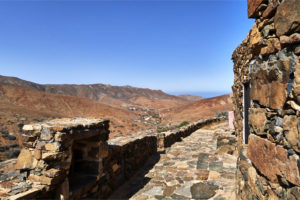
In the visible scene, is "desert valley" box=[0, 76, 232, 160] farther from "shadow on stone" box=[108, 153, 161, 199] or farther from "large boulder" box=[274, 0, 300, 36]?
"large boulder" box=[274, 0, 300, 36]

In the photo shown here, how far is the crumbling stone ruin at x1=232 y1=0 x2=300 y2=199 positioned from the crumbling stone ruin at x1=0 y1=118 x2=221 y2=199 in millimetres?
3078

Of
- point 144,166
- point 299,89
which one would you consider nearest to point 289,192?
point 299,89

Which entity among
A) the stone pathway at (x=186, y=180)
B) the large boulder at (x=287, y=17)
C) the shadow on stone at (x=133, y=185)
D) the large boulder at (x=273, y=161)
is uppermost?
the large boulder at (x=287, y=17)

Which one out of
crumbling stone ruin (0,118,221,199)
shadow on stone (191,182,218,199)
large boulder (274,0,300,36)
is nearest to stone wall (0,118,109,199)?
crumbling stone ruin (0,118,221,199)

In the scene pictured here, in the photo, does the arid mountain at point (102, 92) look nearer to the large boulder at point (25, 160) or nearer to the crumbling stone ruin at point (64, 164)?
the crumbling stone ruin at point (64, 164)

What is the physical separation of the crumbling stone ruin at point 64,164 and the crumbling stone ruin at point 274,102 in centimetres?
308

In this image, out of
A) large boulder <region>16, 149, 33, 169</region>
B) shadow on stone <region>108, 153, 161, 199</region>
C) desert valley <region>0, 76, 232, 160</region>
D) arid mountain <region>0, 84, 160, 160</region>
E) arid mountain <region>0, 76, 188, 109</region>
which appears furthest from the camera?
arid mountain <region>0, 76, 188, 109</region>

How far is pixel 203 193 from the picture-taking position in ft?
15.1

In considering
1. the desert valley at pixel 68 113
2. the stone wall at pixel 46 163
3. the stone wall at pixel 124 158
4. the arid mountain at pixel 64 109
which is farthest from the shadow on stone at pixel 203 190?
the arid mountain at pixel 64 109

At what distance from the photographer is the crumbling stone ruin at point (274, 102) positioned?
1.48m

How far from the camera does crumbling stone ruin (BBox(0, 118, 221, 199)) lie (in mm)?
3612

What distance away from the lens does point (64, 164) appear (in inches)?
151

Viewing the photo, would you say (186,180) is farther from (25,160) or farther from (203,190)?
(25,160)

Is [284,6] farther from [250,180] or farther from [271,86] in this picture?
[250,180]
